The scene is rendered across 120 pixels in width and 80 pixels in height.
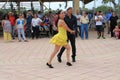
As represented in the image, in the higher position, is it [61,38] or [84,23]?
[61,38]

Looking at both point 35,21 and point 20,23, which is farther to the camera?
point 35,21

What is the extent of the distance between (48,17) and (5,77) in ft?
42.4

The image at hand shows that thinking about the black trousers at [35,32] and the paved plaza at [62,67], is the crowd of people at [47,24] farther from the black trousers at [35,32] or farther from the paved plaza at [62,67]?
the paved plaza at [62,67]

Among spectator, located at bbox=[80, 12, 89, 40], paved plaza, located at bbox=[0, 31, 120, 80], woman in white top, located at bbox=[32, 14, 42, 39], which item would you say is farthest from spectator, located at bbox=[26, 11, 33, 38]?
paved plaza, located at bbox=[0, 31, 120, 80]

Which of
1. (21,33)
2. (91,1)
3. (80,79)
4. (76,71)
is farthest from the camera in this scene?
(91,1)

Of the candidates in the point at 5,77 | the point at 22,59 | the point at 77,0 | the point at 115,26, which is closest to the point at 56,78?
the point at 5,77

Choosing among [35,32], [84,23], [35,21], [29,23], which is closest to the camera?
[84,23]

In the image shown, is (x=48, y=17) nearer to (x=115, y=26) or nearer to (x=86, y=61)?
(x=115, y=26)

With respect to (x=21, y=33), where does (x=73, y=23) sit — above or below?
above

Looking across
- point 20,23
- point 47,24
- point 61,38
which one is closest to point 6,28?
point 20,23

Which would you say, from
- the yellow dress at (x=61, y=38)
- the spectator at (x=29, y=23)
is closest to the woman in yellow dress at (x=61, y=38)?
the yellow dress at (x=61, y=38)

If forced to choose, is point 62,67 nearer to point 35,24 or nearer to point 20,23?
point 20,23

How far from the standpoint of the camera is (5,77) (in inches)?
340

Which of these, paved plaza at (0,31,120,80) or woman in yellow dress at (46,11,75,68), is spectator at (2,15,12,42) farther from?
woman in yellow dress at (46,11,75,68)
